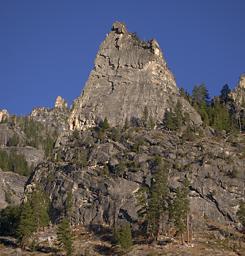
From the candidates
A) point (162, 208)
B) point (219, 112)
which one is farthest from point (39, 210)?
point (219, 112)

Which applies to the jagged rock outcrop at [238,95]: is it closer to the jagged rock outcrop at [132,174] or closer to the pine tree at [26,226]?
the jagged rock outcrop at [132,174]

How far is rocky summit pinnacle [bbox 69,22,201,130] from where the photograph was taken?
172 meters

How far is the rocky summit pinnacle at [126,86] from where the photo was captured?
172375 mm

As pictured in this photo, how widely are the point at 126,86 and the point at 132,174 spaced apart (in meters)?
42.6

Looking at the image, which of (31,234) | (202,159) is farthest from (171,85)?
(31,234)

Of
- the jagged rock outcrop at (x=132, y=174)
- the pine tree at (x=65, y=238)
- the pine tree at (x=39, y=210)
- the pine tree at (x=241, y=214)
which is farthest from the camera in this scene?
the jagged rock outcrop at (x=132, y=174)

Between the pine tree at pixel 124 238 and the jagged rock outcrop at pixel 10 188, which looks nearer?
the pine tree at pixel 124 238

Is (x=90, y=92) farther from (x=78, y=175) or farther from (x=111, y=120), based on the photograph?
(x=78, y=175)

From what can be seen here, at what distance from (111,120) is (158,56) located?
29.2 m

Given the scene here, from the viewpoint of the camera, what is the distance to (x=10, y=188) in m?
184

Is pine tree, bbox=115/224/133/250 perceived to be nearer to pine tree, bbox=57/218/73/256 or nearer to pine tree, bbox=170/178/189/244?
pine tree, bbox=57/218/73/256

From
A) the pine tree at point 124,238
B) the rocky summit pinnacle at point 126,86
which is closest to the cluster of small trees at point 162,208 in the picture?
the pine tree at point 124,238

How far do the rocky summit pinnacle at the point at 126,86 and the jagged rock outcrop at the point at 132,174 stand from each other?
39.0 ft

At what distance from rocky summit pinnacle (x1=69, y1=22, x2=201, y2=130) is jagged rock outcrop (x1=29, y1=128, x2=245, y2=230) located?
11878 millimetres
